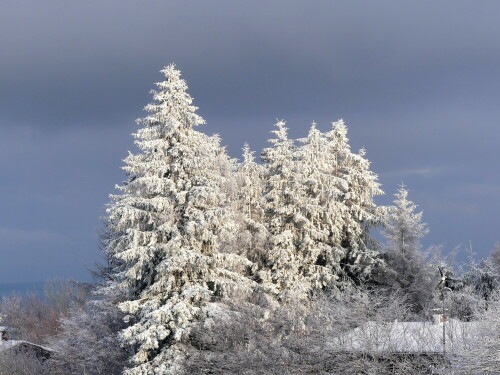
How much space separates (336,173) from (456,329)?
614 inches

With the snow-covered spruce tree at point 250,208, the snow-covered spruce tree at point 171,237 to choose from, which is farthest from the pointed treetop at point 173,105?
the snow-covered spruce tree at point 250,208

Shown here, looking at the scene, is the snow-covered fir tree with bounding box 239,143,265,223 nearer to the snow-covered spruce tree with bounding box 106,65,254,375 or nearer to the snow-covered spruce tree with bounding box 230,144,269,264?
the snow-covered spruce tree with bounding box 230,144,269,264

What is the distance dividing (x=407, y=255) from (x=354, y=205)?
4371mm

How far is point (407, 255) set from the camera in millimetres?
45562

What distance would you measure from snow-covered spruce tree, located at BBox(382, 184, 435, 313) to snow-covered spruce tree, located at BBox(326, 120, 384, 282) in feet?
3.57

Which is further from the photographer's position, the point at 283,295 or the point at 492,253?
the point at 492,253

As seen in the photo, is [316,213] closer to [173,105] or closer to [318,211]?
[318,211]

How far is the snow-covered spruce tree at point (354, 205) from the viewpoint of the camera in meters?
44.4

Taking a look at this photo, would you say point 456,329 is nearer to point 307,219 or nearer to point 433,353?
point 433,353

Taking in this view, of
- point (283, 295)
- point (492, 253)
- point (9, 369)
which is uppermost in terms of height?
point (492, 253)

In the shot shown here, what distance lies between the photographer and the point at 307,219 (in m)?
43.3

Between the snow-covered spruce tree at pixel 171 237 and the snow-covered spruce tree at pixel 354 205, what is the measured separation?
11.7 metres

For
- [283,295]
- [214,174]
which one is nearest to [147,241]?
[214,174]

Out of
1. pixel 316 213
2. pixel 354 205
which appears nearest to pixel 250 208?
pixel 316 213
